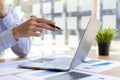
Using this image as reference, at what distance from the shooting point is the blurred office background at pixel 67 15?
2156 mm

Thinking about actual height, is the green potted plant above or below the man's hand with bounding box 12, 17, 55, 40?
below

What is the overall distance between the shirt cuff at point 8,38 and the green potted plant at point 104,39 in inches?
22.8

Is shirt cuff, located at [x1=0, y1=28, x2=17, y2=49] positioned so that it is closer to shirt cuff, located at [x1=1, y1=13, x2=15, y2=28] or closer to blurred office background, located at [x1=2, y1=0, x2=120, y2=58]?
shirt cuff, located at [x1=1, y1=13, x2=15, y2=28]

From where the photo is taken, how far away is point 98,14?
2.23m

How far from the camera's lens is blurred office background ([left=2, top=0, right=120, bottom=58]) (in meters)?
2.16

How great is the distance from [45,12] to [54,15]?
8.0 inches

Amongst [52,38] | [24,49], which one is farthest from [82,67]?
[52,38]

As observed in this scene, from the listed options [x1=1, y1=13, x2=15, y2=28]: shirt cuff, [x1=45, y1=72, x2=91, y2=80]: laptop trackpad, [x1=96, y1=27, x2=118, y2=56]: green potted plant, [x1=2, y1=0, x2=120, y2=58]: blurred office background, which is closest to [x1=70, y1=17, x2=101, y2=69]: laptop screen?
[x1=45, y1=72, x2=91, y2=80]: laptop trackpad

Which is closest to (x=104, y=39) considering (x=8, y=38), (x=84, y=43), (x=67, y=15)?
(x=84, y=43)

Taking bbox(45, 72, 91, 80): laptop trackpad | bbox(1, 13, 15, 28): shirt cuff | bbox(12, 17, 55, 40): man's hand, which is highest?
bbox(1, 13, 15, 28): shirt cuff

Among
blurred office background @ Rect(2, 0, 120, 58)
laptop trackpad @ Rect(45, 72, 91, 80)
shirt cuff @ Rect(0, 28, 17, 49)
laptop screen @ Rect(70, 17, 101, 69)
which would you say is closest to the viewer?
laptop trackpad @ Rect(45, 72, 91, 80)

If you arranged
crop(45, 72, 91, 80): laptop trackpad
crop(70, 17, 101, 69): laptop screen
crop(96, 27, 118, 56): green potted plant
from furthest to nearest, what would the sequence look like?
crop(96, 27, 118, 56): green potted plant < crop(70, 17, 101, 69): laptop screen < crop(45, 72, 91, 80): laptop trackpad

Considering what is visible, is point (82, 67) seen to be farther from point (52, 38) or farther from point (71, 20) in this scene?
point (52, 38)

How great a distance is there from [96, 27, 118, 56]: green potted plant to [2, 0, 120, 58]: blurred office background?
24.2 inches
